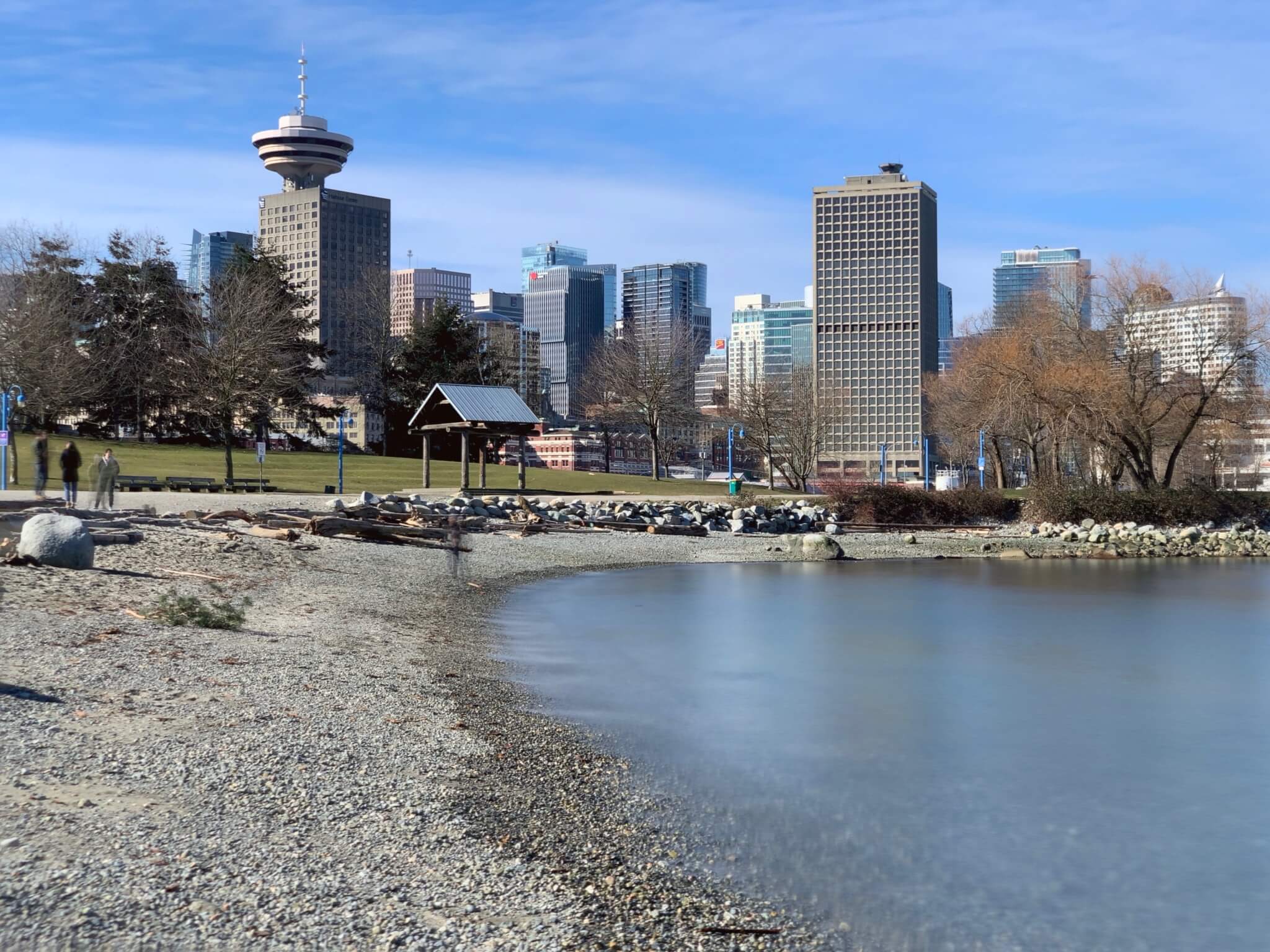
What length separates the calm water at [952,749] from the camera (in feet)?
22.5

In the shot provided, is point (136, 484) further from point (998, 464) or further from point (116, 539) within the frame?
point (998, 464)

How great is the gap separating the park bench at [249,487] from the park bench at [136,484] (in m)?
2.24

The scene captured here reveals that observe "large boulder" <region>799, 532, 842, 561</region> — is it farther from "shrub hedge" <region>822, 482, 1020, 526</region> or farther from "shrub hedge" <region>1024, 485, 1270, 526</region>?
"shrub hedge" <region>1024, 485, 1270, 526</region>

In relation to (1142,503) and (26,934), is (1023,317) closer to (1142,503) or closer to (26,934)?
(1142,503)

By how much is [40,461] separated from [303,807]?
1021 inches


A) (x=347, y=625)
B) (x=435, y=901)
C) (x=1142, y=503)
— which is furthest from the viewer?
(x=1142, y=503)

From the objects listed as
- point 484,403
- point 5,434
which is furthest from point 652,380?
point 5,434

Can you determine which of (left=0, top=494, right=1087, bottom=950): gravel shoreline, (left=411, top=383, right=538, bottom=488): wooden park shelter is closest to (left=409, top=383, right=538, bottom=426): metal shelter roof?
(left=411, top=383, right=538, bottom=488): wooden park shelter

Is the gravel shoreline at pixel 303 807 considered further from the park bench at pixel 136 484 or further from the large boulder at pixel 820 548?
the park bench at pixel 136 484

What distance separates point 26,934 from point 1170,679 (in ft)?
45.3

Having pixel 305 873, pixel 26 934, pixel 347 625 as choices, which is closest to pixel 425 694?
pixel 347 625

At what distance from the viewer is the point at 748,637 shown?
17.9 meters

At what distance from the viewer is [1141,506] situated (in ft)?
142

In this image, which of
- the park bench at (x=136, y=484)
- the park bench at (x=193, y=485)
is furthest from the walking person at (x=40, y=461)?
the park bench at (x=193, y=485)
